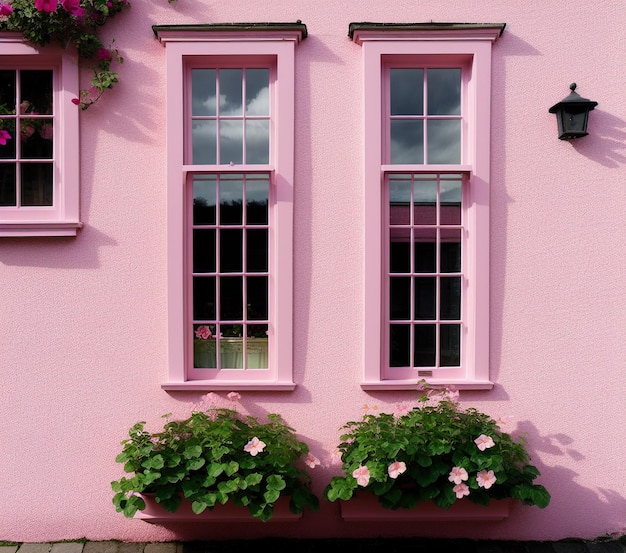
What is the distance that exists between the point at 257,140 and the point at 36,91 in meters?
1.74

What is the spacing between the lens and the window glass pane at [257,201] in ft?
13.0

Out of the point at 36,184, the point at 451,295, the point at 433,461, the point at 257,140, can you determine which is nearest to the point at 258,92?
the point at 257,140

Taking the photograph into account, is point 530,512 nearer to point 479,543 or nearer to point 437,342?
point 479,543

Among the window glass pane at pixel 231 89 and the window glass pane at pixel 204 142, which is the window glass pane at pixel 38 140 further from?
the window glass pane at pixel 231 89

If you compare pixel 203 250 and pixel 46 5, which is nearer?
pixel 46 5

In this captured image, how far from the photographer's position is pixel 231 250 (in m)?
3.99

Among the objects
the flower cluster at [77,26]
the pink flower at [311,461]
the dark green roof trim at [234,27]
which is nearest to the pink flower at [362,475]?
the pink flower at [311,461]

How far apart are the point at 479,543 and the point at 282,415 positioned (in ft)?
5.81

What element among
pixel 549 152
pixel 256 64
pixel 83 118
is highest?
pixel 256 64

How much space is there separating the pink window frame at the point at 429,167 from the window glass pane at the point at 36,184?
7.98 ft

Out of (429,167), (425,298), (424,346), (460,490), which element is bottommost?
(460,490)

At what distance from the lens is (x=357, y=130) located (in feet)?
12.8

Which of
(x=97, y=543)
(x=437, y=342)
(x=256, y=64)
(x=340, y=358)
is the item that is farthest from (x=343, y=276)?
Answer: (x=97, y=543)

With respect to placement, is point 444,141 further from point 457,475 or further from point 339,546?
point 339,546
